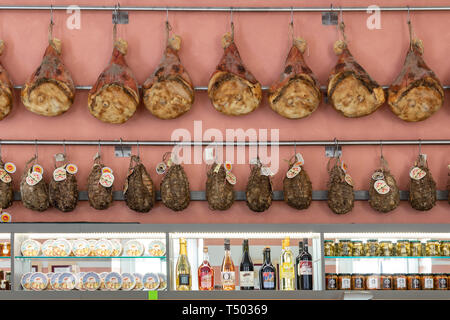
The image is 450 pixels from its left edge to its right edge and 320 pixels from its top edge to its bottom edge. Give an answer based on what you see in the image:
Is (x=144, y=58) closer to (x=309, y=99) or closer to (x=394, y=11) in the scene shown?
(x=309, y=99)

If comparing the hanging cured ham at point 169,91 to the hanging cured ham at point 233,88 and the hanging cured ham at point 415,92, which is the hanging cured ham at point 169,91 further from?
the hanging cured ham at point 415,92

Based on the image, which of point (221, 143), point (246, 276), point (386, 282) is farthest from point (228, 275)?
point (221, 143)

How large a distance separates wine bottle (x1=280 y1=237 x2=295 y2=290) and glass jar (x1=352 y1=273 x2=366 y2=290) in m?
0.41

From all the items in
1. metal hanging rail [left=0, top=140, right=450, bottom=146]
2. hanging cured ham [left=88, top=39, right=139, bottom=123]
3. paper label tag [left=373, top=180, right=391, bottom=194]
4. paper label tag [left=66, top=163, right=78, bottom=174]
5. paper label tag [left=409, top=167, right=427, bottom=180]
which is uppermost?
hanging cured ham [left=88, top=39, right=139, bottom=123]

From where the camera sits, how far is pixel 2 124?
4758 mm

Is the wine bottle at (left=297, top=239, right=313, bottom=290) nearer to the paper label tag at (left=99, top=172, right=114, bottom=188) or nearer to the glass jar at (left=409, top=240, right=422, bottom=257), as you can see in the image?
the glass jar at (left=409, top=240, right=422, bottom=257)

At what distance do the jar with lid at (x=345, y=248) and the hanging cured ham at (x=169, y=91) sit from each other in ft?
4.98

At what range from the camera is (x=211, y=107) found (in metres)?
4.81

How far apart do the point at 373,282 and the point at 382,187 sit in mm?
787

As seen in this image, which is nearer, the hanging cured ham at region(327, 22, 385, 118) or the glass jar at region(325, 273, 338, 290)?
the glass jar at region(325, 273, 338, 290)

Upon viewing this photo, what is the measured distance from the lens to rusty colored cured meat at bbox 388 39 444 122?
177 inches

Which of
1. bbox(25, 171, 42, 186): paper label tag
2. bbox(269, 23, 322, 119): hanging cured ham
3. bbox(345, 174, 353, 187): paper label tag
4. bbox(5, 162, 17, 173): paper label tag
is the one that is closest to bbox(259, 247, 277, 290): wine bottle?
bbox(345, 174, 353, 187): paper label tag

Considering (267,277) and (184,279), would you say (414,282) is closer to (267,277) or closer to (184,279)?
(267,277)
